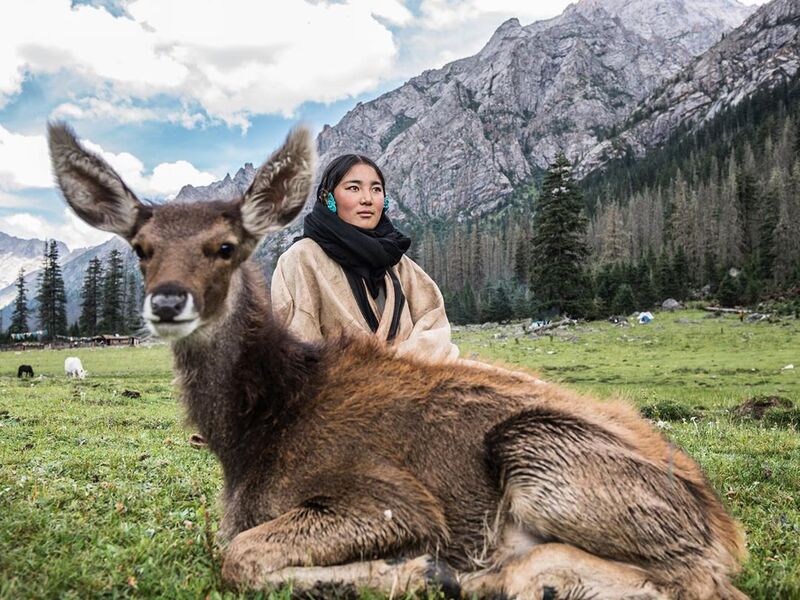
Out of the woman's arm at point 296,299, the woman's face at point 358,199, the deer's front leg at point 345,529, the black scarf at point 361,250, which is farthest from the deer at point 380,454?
the woman's face at point 358,199

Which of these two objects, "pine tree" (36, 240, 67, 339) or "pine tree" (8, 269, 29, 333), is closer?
"pine tree" (8, 269, 29, 333)

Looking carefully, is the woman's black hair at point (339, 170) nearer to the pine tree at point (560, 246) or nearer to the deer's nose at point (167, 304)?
the deer's nose at point (167, 304)

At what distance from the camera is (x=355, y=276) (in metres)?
6.66

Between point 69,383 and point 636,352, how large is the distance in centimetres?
2983

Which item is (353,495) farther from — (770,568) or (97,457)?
(97,457)

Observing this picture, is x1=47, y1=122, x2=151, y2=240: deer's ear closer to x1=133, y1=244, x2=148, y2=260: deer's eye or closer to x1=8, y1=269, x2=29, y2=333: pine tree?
x1=133, y1=244, x2=148, y2=260: deer's eye

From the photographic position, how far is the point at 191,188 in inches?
246

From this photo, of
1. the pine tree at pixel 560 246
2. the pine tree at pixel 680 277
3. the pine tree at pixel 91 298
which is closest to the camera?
the pine tree at pixel 560 246

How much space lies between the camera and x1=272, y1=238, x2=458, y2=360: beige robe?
6.16 metres

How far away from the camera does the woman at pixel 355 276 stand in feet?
20.5

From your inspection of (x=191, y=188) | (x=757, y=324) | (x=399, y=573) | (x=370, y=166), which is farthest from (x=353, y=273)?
(x=757, y=324)

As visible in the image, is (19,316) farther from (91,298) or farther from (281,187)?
(281,187)

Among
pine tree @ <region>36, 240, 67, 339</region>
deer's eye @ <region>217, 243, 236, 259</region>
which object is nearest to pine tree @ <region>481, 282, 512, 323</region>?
pine tree @ <region>36, 240, 67, 339</region>

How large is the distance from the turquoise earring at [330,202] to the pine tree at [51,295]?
107 metres
